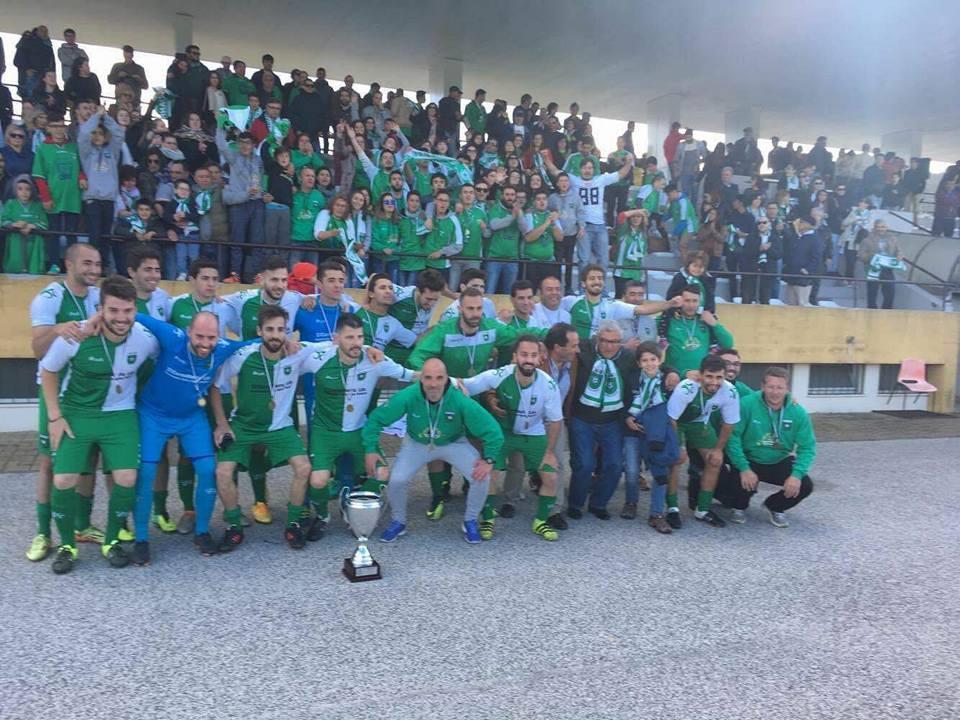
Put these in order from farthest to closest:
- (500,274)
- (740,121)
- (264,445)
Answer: (740,121) < (500,274) < (264,445)

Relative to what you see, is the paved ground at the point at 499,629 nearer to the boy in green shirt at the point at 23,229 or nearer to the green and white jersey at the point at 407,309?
the green and white jersey at the point at 407,309

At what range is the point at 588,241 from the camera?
11234mm

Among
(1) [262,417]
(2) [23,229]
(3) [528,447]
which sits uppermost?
(2) [23,229]

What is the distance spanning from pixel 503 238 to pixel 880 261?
8.41m

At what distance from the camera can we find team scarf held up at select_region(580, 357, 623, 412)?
643 cm

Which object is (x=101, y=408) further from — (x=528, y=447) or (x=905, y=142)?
(x=905, y=142)

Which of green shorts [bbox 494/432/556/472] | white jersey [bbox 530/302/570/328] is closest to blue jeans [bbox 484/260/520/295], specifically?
white jersey [bbox 530/302/570/328]

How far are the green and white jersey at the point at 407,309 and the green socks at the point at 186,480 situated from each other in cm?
226

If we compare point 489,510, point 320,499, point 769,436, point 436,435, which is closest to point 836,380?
point 769,436

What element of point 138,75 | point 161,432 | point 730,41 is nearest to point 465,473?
point 161,432

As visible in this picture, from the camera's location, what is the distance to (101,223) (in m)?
9.13

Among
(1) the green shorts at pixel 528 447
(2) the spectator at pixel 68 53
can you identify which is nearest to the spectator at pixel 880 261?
(1) the green shorts at pixel 528 447

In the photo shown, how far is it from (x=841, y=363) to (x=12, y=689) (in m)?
13.6

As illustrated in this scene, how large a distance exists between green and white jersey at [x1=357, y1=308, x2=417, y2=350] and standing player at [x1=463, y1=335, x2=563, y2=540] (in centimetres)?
113
